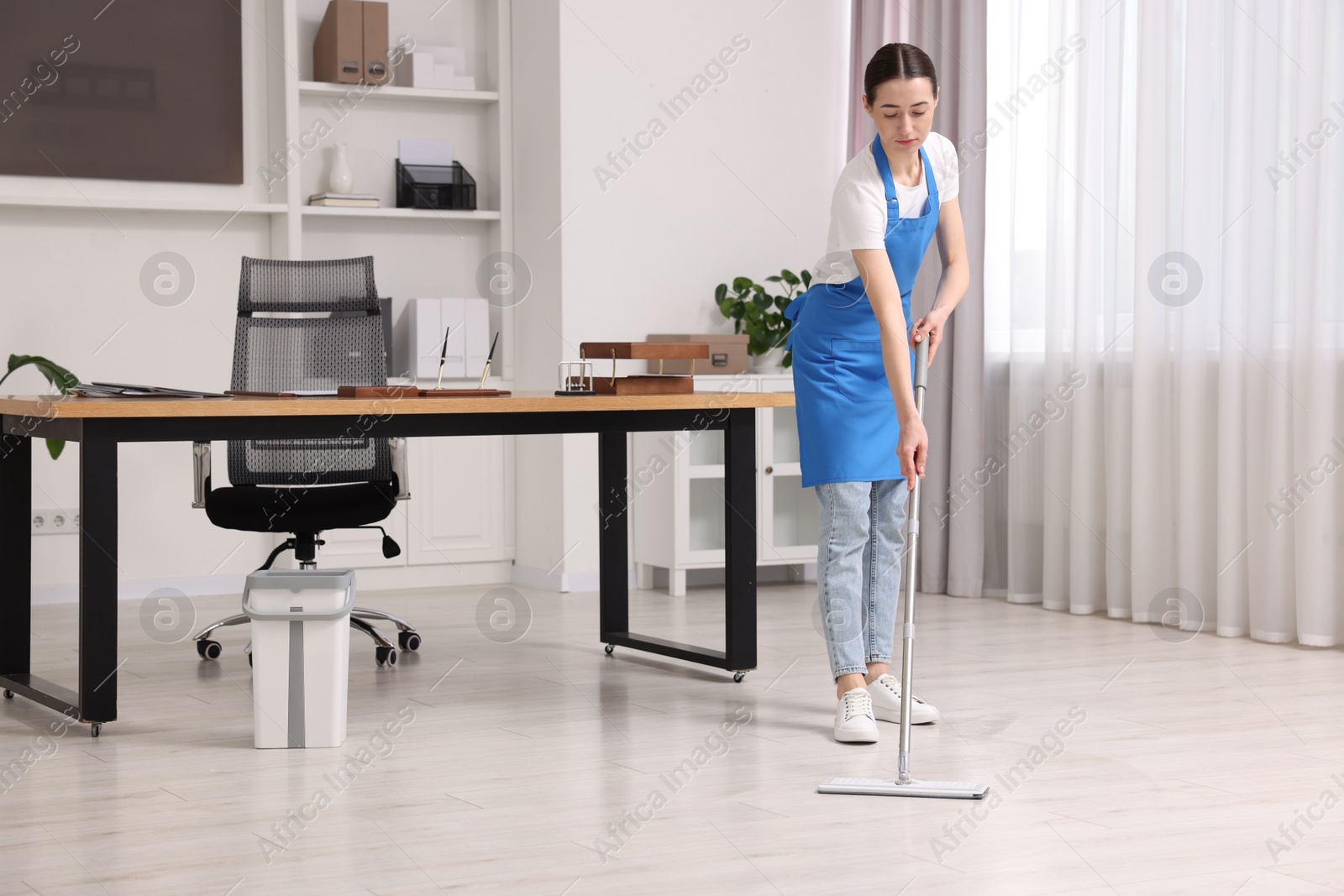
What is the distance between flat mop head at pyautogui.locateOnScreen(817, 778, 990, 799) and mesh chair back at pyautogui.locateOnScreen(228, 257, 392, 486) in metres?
1.65

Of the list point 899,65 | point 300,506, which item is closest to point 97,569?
point 300,506

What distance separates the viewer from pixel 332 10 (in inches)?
182

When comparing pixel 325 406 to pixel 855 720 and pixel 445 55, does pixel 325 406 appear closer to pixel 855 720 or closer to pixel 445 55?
pixel 855 720

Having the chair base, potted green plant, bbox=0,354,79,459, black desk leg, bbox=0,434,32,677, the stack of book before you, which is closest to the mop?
the chair base

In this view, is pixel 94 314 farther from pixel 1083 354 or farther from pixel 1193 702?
pixel 1193 702

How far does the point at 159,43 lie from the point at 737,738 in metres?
3.23

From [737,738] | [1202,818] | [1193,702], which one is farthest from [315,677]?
[1193,702]

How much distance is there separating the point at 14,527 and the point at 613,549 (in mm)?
1398

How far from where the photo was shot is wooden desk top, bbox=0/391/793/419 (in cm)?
247

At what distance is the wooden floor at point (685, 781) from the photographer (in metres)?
1.84

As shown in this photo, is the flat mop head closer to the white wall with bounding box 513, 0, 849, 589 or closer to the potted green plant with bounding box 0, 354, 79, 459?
the white wall with bounding box 513, 0, 849, 589

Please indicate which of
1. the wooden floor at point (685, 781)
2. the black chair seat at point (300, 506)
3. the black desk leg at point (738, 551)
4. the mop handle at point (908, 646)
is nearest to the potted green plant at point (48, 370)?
the wooden floor at point (685, 781)

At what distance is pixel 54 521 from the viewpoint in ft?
14.6

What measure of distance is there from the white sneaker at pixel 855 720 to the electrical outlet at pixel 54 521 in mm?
2924
